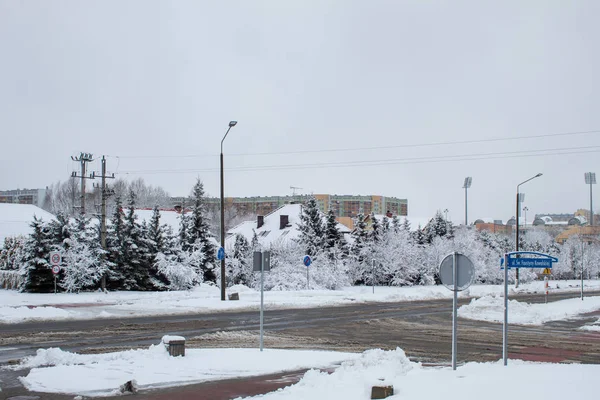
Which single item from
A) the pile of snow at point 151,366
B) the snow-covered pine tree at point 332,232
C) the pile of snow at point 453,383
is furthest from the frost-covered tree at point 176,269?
the pile of snow at point 453,383

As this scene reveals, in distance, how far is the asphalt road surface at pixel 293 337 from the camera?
1124 centimetres

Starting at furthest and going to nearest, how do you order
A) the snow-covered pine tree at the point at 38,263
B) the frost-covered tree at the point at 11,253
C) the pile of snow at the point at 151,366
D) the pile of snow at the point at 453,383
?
the frost-covered tree at the point at 11,253 < the snow-covered pine tree at the point at 38,263 < the pile of snow at the point at 151,366 < the pile of snow at the point at 453,383

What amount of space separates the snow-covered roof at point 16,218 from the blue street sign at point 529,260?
1886 inches

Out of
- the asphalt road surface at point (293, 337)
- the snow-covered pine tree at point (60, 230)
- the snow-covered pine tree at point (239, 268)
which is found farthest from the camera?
the snow-covered pine tree at point (239, 268)

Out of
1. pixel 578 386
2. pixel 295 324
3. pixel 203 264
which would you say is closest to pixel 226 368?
pixel 578 386

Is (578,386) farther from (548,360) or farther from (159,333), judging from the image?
(159,333)

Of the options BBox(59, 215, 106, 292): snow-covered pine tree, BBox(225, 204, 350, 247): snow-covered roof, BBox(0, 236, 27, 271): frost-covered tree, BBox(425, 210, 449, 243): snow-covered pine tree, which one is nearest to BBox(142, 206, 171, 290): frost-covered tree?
BBox(59, 215, 106, 292): snow-covered pine tree

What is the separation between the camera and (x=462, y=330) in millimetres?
21031

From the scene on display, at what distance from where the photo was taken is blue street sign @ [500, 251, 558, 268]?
1059cm

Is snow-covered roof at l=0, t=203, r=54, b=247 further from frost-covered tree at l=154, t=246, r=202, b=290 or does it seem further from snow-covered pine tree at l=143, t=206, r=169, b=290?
frost-covered tree at l=154, t=246, r=202, b=290

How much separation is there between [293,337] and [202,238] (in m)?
29.6

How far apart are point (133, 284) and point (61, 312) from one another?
14900 mm

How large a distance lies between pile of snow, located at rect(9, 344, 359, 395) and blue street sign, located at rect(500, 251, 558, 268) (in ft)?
14.2

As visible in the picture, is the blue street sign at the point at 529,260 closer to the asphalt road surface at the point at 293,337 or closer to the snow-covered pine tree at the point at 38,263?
the asphalt road surface at the point at 293,337
